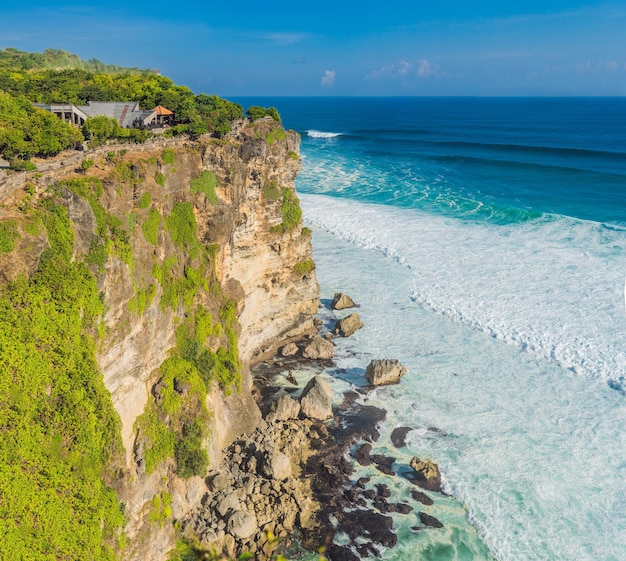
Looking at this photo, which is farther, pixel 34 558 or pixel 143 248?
pixel 143 248

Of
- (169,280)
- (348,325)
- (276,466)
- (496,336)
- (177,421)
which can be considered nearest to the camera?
(177,421)

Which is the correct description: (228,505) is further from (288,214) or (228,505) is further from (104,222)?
(288,214)

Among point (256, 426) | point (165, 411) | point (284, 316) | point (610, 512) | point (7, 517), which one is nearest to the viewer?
point (7, 517)

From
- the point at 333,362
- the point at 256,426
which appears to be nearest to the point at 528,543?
the point at 256,426

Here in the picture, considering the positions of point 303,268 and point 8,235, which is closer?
point 8,235

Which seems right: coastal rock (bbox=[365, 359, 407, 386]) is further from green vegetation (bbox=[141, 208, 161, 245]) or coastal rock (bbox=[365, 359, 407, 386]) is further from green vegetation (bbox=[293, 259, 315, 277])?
green vegetation (bbox=[141, 208, 161, 245])

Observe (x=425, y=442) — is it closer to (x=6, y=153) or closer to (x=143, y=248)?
(x=143, y=248)

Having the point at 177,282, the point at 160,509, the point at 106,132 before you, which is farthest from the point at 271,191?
the point at 160,509

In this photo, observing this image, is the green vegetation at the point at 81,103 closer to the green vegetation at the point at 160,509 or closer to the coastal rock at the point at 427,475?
the green vegetation at the point at 160,509
